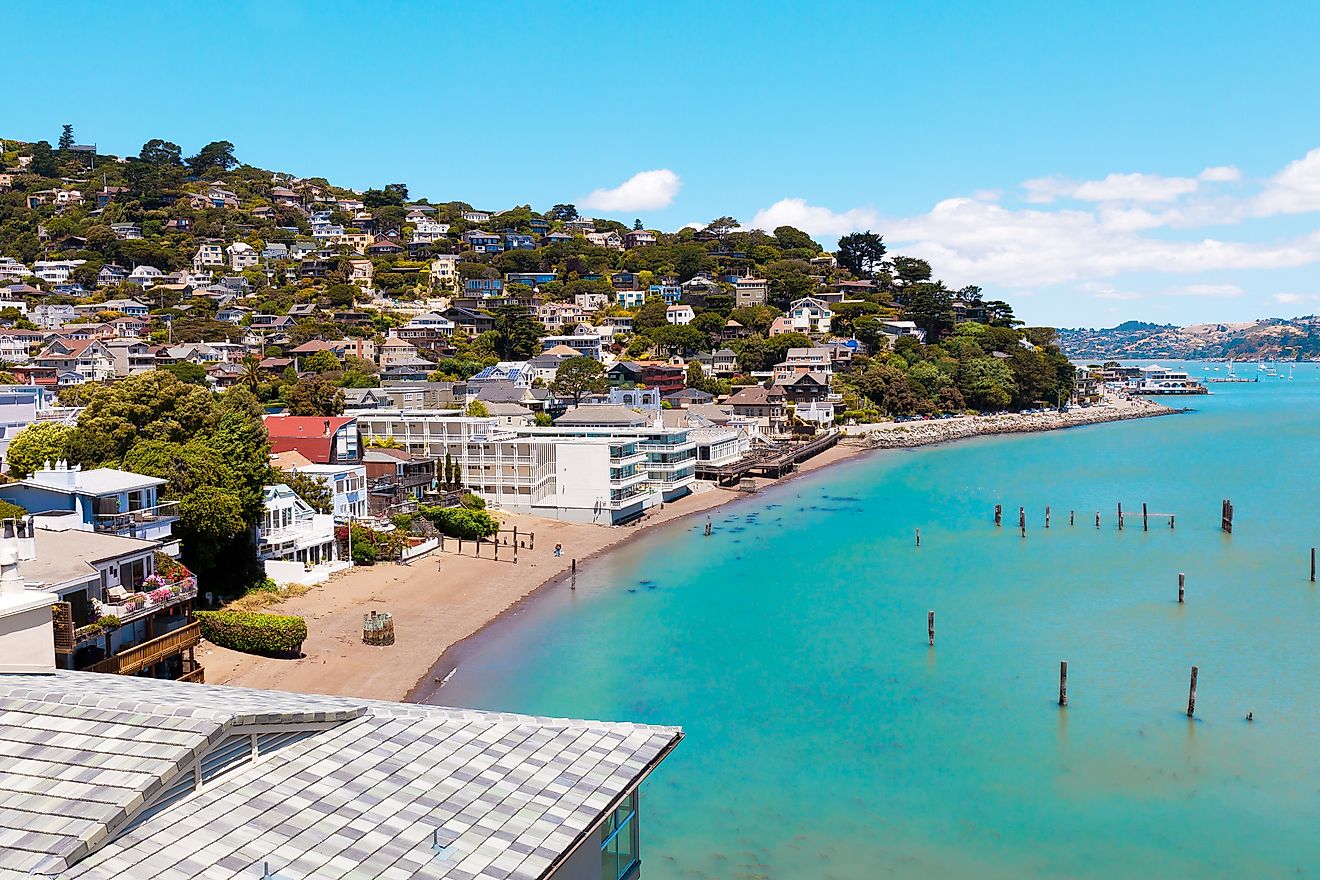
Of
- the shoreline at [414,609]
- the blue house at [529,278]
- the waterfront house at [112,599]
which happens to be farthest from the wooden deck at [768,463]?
the blue house at [529,278]

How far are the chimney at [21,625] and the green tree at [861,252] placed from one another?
15148 centimetres

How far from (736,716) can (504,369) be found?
6877 centimetres

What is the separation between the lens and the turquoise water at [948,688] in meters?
18.7

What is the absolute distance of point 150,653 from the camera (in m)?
20.4

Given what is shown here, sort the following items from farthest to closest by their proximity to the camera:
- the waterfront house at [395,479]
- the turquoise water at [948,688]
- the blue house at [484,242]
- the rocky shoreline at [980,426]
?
the blue house at [484,242], the rocky shoreline at [980,426], the waterfront house at [395,479], the turquoise water at [948,688]

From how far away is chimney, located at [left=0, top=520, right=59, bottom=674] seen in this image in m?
11.9

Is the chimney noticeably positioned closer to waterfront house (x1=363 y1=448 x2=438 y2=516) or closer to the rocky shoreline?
waterfront house (x1=363 y1=448 x2=438 y2=516)

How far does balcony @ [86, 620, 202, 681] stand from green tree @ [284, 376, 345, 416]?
43.8 metres

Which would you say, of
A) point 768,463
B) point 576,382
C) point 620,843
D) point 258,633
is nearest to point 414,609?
point 258,633

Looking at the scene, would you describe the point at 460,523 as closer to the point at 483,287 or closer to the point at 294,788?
the point at 294,788

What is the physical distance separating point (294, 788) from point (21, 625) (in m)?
6.12

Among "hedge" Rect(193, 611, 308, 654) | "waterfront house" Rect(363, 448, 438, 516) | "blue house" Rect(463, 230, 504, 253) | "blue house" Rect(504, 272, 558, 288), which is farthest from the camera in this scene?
"blue house" Rect(463, 230, 504, 253)

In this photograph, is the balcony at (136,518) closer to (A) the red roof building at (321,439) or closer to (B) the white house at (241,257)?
(A) the red roof building at (321,439)

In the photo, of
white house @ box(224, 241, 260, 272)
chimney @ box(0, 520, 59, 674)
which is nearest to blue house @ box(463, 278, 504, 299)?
white house @ box(224, 241, 260, 272)
